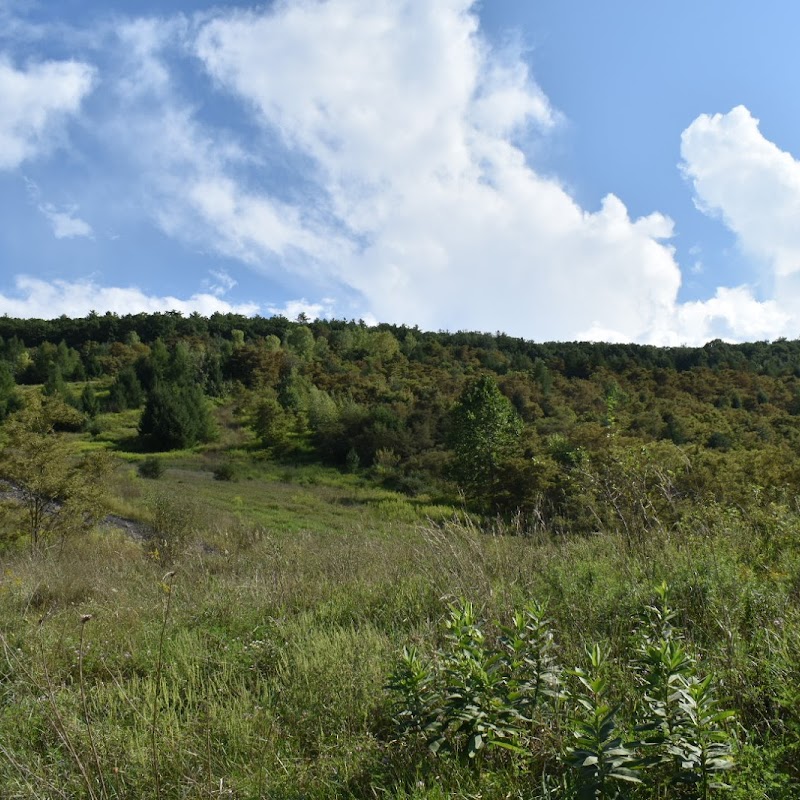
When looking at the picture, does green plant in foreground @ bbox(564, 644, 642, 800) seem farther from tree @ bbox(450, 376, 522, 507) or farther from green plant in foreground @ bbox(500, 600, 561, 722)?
tree @ bbox(450, 376, 522, 507)

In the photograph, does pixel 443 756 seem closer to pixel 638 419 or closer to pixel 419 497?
pixel 419 497

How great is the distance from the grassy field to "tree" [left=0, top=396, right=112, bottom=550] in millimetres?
7786

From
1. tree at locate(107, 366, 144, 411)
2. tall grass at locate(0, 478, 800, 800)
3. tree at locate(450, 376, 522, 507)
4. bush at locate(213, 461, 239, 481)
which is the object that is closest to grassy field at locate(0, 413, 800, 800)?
tall grass at locate(0, 478, 800, 800)

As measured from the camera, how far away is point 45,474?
1251 centimetres

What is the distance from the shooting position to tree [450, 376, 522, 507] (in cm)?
3447

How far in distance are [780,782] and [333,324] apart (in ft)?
355

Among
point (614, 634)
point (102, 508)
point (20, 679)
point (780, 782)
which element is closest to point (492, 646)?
point (614, 634)

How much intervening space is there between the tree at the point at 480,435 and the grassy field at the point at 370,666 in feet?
94.4

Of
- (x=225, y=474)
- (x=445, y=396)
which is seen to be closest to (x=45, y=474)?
(x=225, y=474)

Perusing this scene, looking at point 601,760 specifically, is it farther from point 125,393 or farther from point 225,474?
point 125,393

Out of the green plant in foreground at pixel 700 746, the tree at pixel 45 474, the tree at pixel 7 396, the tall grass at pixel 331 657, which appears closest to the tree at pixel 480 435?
the tree at pixel 45 474

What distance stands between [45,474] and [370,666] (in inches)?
502

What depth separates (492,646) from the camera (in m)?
2.75

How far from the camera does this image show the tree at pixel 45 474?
12.3 meters
